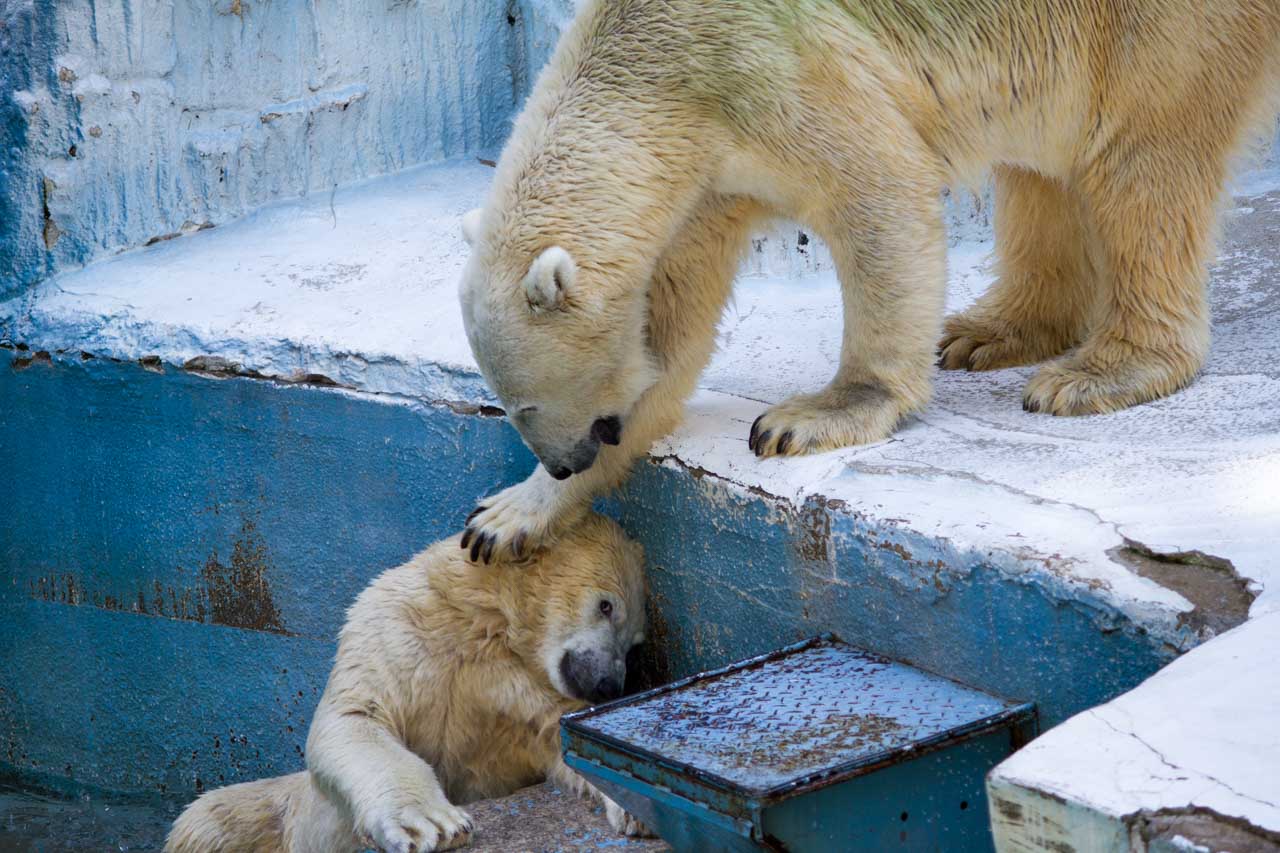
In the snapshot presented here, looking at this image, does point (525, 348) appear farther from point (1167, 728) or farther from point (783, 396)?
point (1167, 728)

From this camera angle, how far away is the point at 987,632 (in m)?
2.45

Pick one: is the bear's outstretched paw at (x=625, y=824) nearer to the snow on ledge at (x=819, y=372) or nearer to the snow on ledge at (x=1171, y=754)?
the snow on ledge at (x=819, y=372)

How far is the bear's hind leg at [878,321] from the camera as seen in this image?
2943 mm

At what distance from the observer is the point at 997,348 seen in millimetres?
3633

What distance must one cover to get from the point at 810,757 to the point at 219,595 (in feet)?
7.40

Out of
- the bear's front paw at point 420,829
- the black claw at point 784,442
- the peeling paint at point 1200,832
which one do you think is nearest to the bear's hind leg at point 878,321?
the black claw at point 784,442

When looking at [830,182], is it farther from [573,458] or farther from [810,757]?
[810,757]

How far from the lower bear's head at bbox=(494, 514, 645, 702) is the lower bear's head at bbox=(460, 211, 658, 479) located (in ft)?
0.96

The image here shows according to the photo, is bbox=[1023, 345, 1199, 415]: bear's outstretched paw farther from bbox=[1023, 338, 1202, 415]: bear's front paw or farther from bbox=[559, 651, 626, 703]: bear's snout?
bbox=[559, 651, 626, 703]: bear's snout

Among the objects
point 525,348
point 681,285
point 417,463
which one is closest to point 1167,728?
point 525,348

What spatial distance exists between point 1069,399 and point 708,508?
2.45ft

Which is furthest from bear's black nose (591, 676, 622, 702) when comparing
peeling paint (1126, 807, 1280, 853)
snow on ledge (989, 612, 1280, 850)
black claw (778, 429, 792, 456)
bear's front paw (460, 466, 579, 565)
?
peeling paint (1126, 807, 1280, 853)

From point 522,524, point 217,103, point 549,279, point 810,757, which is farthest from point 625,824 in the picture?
point 217,103

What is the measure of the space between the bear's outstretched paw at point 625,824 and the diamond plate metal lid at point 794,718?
262mm
